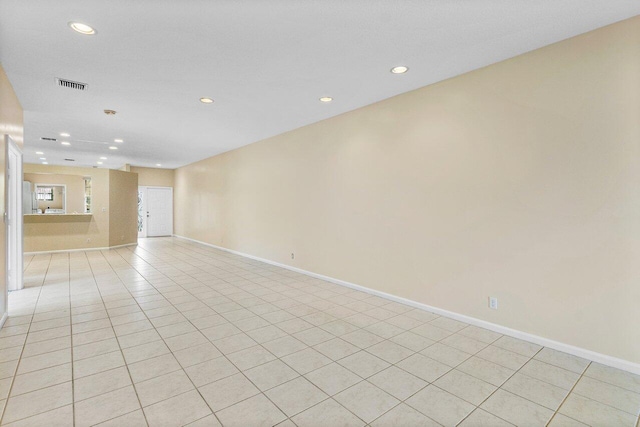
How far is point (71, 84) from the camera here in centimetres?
367

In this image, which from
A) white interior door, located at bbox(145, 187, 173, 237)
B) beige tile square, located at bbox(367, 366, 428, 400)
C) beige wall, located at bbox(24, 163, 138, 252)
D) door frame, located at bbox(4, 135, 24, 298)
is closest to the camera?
beige tile square, located at bbox(367, 366, 428, 400)

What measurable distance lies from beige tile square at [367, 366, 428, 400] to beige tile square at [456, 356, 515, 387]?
0.46 metres

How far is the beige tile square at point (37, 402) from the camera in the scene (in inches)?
74.3

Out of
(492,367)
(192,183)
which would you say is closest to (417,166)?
(492,367)

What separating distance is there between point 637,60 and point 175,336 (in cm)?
477

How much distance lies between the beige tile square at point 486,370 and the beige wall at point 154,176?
1207 cm

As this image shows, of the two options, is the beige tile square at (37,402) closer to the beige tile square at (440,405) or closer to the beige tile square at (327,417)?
the beige tile square at (327,417)

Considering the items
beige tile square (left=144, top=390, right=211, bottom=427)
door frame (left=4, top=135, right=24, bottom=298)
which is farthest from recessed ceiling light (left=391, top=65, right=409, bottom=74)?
door frame (left=4, top=135, right=24, bottom=298)

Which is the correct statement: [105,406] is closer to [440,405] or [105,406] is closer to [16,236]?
[440,405]

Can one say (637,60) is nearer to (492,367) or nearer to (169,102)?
(492,367)

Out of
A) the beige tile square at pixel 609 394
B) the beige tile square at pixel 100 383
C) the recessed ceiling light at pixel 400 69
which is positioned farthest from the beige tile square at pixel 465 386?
the recessed ceiling light at pixel 400 69

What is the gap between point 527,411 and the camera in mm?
1964

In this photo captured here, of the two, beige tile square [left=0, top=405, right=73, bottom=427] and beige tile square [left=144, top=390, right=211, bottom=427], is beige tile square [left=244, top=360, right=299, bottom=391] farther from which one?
beige tile square [left=0, top=405, right=73, bottom=427]

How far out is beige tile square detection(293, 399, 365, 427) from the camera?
1.83m
